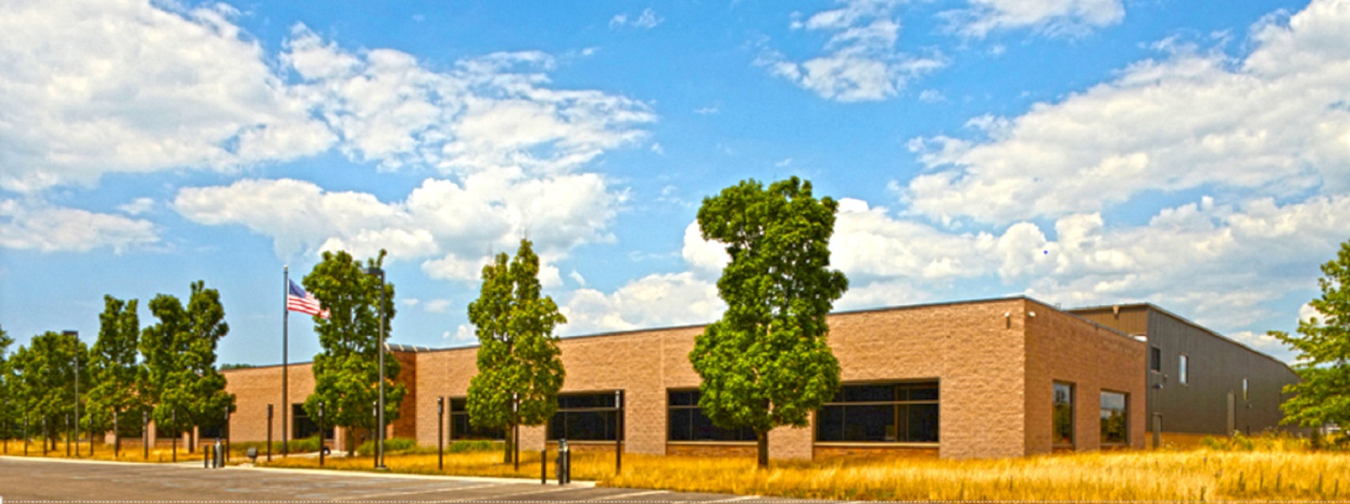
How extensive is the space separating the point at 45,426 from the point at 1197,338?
66.0m

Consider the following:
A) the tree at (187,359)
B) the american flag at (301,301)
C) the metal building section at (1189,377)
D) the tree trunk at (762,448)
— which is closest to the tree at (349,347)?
the american flag at (301,301)

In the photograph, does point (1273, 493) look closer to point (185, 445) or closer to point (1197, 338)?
point (1197, 338)

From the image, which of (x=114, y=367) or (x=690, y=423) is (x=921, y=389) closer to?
(x=690, y=423)

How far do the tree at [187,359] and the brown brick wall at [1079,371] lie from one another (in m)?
37.6

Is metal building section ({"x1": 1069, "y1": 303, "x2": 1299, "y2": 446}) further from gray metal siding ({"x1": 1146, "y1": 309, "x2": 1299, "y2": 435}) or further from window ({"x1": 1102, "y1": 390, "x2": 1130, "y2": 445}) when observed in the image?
window ({"x1": 1102, "y1": 390, "x2": 1130, "y2": 445})

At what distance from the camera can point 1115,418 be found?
42531mm

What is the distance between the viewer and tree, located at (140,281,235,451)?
52.8m

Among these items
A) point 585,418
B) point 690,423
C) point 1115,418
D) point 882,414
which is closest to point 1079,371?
point 1115,418

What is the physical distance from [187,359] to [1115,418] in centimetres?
4175

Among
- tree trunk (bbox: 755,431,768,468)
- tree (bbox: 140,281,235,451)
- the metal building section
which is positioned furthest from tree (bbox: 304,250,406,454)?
the metal building section

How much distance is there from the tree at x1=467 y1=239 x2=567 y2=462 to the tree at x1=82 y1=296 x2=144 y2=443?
97.8ft

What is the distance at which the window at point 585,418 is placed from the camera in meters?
46.0

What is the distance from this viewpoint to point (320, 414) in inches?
1689

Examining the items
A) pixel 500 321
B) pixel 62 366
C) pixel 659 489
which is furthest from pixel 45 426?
pixel 659 489
